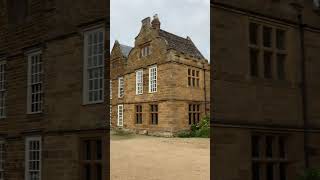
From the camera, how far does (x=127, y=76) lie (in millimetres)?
4691

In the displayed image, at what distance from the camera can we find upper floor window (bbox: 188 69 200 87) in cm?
432

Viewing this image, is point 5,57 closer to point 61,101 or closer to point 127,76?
point 61,101

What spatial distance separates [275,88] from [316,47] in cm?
57

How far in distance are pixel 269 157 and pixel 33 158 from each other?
9.39 ft

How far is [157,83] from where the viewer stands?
4.58 meters

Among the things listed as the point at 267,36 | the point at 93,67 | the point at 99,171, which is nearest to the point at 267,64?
the point at 267,36

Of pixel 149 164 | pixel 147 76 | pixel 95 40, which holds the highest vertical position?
pixel 95 40

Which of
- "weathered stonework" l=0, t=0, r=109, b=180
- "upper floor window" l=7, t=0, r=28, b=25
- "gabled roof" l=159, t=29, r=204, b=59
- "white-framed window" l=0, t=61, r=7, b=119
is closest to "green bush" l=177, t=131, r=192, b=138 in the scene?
"gabled roof" l=159, t=29, r=204, b=59

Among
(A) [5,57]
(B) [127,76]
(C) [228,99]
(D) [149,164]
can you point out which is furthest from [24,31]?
(C) [228,99]

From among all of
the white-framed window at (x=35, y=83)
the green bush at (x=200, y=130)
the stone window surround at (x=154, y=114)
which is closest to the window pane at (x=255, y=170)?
the green bush at (x=200, y=130)

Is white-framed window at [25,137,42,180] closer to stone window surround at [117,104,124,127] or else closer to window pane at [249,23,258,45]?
stone window surround at [117,104,124,127]

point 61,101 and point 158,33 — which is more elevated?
point 158,33

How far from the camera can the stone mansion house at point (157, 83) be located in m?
4.36

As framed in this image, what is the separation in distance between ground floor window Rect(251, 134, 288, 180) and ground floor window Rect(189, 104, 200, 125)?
1.68 feet
